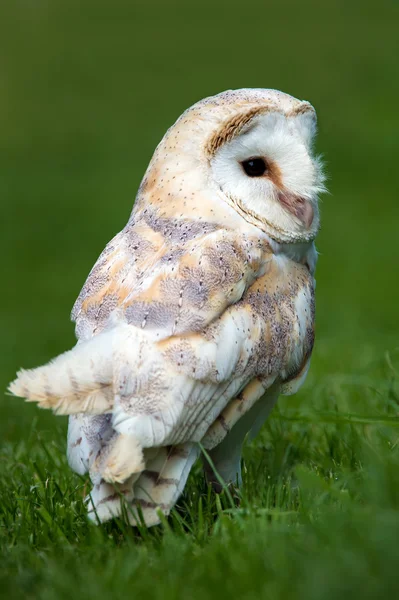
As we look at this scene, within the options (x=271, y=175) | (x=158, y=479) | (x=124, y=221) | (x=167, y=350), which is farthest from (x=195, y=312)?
(x=124, y=221)

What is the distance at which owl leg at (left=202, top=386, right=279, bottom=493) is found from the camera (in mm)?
3004

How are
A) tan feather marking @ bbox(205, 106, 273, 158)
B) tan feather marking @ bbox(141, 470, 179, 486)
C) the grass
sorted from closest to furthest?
1. the grass
2. tan feather marking @ bbox(141, 470, 179, 486)
3. tan feather marking @ bbox(205, 106, 273, 158)

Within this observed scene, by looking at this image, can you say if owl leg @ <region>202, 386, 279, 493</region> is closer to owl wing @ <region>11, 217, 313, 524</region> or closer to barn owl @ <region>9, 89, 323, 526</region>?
barn owl @ <region>9, 89, 323, 526</region>

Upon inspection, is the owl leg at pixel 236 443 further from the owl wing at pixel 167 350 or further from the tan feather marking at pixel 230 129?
the tan feather marking at pixel 230 129

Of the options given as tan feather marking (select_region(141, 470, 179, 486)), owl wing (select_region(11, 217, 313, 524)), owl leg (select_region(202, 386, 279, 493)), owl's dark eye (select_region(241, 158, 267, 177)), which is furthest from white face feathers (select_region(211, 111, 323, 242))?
tan feather marking (select_region(141, 470, 179, 486))

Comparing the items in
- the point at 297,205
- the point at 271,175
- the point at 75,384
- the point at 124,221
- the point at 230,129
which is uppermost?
the point at 230,129

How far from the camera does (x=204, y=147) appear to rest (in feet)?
9.74

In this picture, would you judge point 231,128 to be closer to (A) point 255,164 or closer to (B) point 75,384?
(A) point 255,164

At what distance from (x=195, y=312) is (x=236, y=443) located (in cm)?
62

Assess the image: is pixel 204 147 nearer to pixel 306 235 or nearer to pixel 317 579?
pixel 306 235

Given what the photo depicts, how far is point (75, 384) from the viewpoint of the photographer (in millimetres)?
2564

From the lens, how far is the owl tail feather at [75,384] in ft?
8.38

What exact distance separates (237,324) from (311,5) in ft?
64.1

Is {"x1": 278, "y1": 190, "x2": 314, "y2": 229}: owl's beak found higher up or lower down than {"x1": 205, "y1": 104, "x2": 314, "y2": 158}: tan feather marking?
lower down
